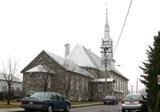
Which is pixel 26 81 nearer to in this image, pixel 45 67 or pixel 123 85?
pixel 45 67

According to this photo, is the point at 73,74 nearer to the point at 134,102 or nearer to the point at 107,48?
the point at 107,48

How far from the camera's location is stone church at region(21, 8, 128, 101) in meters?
69.5

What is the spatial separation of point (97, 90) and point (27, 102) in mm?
68549

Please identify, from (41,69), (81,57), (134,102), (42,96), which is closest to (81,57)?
(81,57)

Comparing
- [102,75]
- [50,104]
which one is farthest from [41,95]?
[102,75]

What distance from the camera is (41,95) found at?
27.9m

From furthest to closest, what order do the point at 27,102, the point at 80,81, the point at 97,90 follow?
the point at 97,90
the point at 80,81
the point at 27,102

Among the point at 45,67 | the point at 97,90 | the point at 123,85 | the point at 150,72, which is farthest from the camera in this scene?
the point at 123,85

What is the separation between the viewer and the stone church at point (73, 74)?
6950cm

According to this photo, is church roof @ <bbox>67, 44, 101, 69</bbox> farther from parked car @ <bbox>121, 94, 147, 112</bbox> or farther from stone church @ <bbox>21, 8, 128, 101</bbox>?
parked car @ <bbox>121, 94, 147, 112</bbox>

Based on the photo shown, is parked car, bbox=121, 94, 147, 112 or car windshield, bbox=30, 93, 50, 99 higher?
car windshield, bbox=30, 93, 50, 99

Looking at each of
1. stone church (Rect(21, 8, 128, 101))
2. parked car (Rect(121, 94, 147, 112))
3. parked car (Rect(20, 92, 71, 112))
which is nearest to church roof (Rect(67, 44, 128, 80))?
stone church (Rect(21, 8, 128, 101))

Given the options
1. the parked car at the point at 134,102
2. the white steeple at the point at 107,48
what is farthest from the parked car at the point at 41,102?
the white steeple at the point at 107,48

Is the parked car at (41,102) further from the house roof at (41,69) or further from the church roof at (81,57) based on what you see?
the church roof at (81,57)
